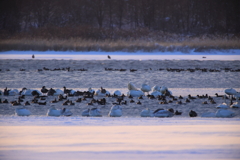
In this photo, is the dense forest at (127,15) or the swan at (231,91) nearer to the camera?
the swan at (231,91)

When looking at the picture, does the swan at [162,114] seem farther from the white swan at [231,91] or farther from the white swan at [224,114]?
the white swan at [231,91]

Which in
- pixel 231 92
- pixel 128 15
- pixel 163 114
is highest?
pixel 128 15

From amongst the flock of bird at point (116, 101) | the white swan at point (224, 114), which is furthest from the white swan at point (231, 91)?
the white swan at point (224, 114)

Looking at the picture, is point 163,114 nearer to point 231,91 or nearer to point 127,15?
point 231,91

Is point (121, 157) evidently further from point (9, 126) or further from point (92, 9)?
point (92, 9)

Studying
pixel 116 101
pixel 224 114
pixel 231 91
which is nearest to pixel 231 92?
pixel 231 91

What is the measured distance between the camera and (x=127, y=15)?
206 ft

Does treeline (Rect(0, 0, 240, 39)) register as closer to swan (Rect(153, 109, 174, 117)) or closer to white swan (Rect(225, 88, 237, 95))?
white swan (Rect(225, 88, 237, 95))

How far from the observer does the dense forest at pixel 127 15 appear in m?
56.8

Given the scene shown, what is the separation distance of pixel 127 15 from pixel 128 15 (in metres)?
0.89

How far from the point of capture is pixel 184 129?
5734 millimetres

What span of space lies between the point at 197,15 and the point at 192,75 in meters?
46.7

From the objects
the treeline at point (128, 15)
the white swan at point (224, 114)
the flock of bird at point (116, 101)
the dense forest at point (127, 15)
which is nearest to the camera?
the white swan at point (224, 114)

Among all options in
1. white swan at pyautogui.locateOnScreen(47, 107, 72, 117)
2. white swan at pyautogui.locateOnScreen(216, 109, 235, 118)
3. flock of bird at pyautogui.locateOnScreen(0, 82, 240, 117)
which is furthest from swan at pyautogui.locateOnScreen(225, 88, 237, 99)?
white swan at pyautogui.locateOnScreen(47, 107, 72, 117)
